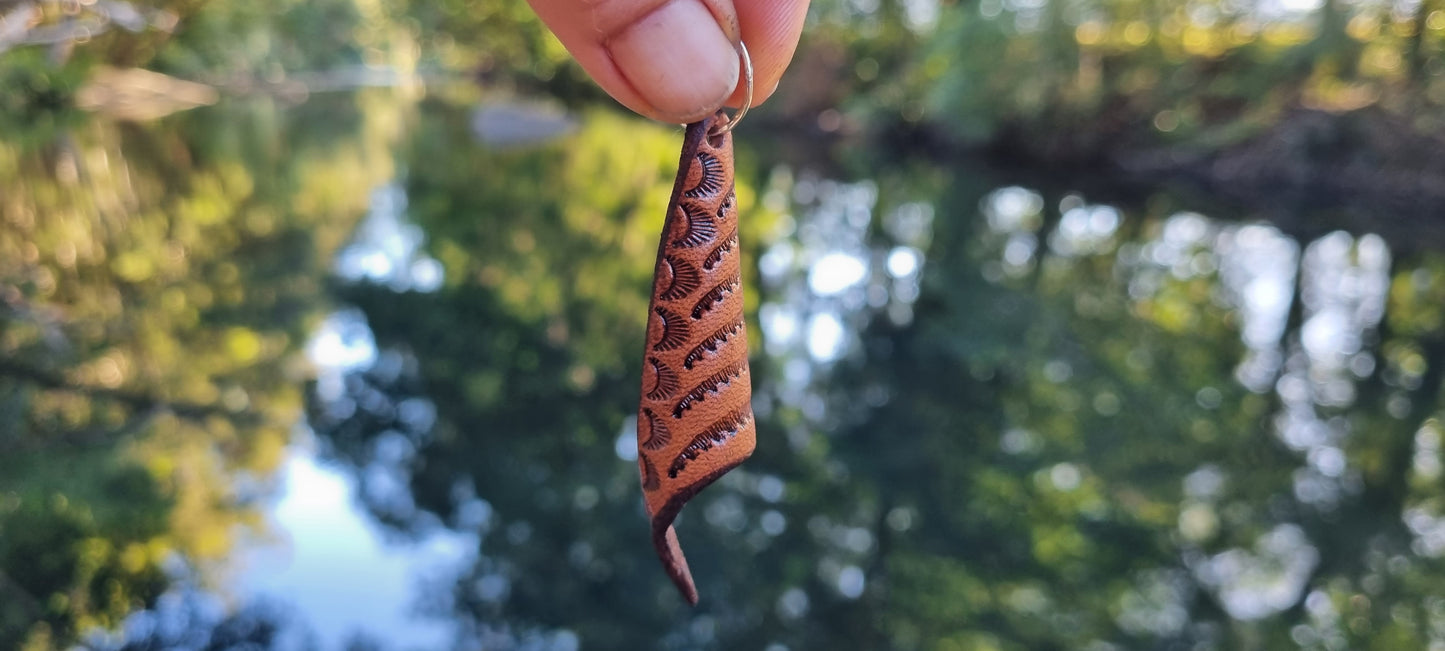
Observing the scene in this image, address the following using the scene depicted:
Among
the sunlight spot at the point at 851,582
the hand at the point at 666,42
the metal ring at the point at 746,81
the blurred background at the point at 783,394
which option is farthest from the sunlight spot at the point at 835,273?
the hand at the point at 666,42

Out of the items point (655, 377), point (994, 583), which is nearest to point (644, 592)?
point (994, 583)

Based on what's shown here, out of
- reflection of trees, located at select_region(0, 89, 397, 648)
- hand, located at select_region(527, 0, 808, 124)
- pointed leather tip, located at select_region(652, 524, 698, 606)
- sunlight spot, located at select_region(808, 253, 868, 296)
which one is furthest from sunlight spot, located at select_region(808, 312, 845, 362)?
hand, located at select_region(527, 0, 808, 124)

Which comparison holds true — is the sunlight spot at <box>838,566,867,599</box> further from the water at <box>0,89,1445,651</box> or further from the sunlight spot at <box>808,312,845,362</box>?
the sunlight spot at <box>808,312,845,362</box>

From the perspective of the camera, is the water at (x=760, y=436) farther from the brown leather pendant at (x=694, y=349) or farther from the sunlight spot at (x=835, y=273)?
the brown leather pendant at (x=694, y=349)

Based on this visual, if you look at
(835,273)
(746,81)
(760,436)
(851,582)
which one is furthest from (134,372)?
(835,273)

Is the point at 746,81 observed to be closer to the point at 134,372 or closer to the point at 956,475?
the point at 956,475

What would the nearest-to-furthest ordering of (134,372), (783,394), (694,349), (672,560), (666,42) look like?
1. (666,42)
2. (694,349)
3. (672,560)
4. (134,372)
5. (783,394)

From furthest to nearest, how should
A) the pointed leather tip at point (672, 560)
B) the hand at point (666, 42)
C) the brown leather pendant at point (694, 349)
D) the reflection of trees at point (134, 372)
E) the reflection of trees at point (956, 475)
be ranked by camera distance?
the reflection of trees at point (956, 475)
the reflection of trees at point (134, 372)
the pointed leather tip at point (672, 560)
the brown leather pendant at point (694, 349)
the hand at point (666, 42)
